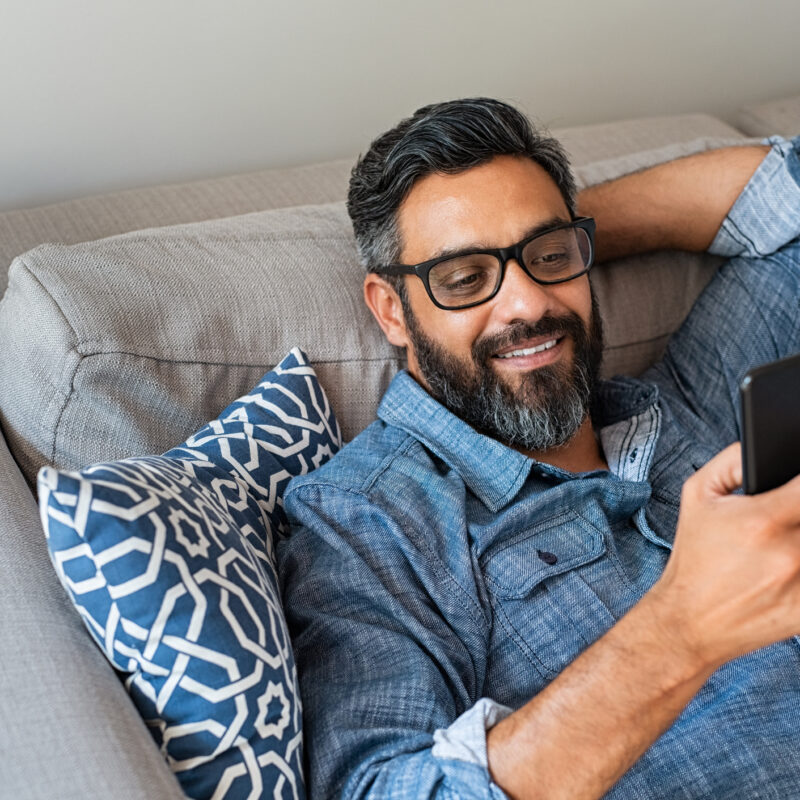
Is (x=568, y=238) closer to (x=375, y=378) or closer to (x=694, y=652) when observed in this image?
(x=375, y=378)

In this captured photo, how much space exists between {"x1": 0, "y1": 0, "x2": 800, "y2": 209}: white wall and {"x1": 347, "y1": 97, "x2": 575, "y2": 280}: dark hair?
0.50m

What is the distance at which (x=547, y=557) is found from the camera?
4.26 feet

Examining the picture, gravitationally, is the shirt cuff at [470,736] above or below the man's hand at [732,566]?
below

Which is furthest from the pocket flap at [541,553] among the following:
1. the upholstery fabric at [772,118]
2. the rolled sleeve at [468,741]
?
the upholstery fabric at [772,118]

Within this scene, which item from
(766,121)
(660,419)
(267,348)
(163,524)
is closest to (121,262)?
(267,348)

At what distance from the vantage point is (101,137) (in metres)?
1.81

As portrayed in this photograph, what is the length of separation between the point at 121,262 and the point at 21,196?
0.50 metres

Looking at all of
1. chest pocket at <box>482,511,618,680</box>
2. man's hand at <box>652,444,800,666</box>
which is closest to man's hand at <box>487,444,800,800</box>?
man's hand at <box>652,444,800,666</box>

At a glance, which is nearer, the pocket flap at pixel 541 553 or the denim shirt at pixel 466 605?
the denim shirt at pixel 466 605

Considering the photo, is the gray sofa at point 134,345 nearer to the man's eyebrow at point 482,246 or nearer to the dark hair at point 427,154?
the dark hair at point 427,154

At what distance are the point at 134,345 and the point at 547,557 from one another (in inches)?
26.1

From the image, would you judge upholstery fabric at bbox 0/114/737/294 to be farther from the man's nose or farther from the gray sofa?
the man's nose

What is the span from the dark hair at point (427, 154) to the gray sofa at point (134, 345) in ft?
0.32

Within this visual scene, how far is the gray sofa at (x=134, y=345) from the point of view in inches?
35.5
